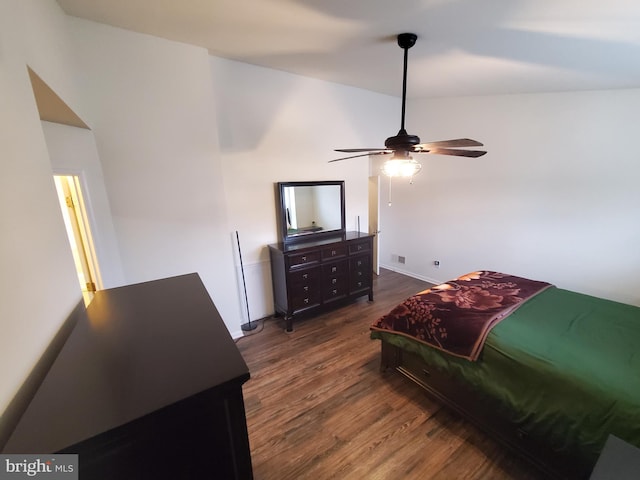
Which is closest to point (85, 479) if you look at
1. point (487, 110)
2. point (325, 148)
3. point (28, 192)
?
point (28, 192)

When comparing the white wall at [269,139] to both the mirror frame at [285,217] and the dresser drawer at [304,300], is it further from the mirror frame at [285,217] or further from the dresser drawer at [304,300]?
the dresser drawer at [304,300]

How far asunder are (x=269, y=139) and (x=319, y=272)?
5.76ft

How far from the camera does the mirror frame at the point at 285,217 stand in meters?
3.22

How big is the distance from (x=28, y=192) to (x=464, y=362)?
250 cm

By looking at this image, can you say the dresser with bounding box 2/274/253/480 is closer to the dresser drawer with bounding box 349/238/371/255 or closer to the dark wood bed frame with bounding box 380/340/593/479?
the dark wood bed frame with bounding box 380/340/593/479

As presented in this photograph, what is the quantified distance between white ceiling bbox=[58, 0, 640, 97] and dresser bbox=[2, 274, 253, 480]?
2.08 meters

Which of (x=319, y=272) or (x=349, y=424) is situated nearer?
(x=349, y=424)

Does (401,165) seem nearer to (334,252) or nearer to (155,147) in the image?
(334,252)

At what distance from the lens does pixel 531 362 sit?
5.13 ft

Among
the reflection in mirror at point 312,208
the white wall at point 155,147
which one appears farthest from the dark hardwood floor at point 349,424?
the reflection in mirror at point 312,208

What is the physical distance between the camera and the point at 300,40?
87.2 inches

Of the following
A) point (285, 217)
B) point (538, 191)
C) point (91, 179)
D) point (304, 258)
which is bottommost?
point (304, 258)

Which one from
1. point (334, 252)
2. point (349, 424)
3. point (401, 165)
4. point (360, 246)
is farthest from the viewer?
point (360, 246)

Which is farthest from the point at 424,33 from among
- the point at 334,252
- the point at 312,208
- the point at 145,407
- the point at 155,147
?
the point at 145,407
